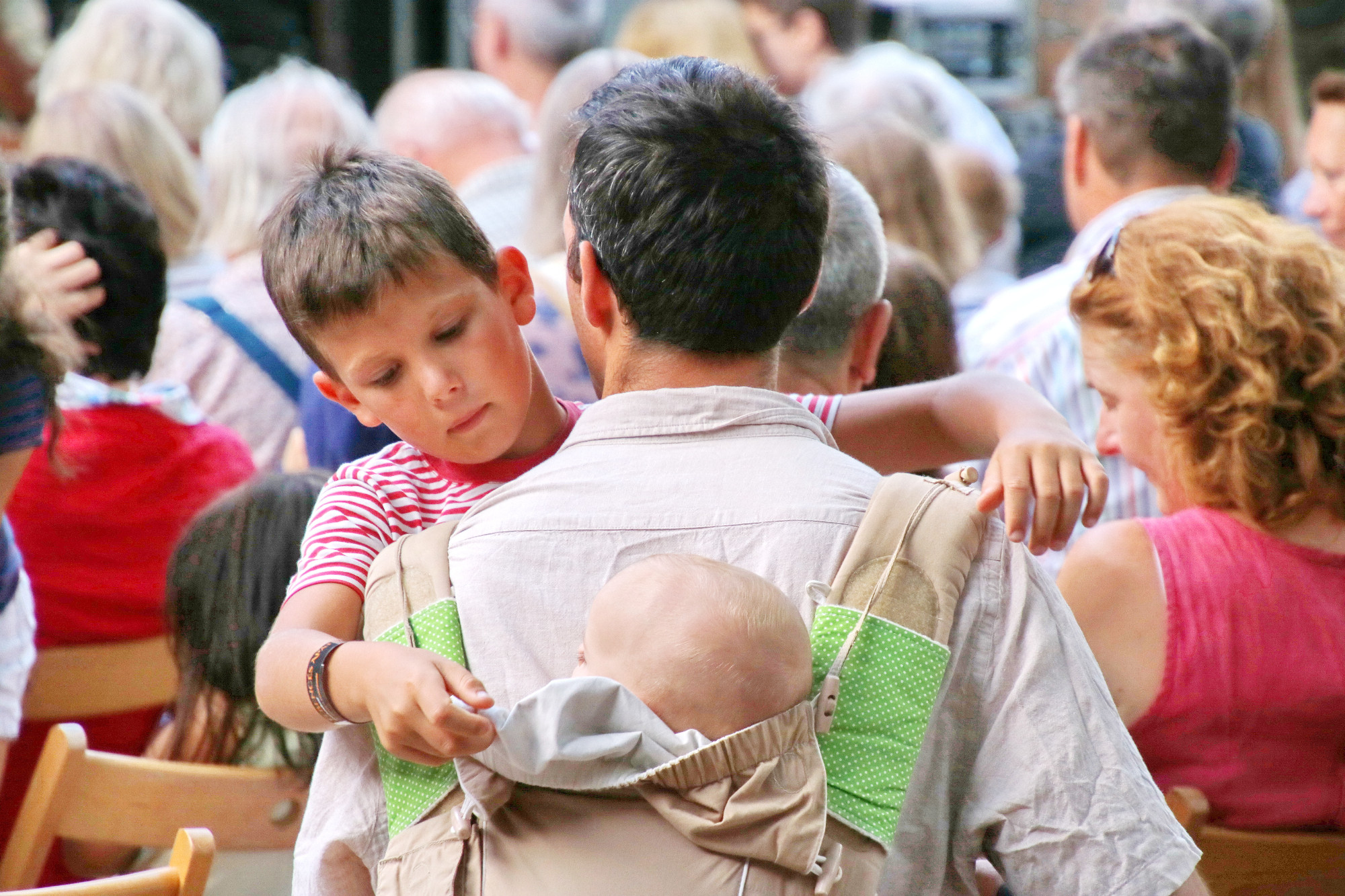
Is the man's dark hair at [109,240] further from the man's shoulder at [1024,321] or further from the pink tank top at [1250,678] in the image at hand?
the pink tank top at [1250,678]

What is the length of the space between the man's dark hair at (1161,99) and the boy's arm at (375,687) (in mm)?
2371

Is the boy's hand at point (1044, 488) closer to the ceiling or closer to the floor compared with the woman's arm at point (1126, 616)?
closer to the ceiling

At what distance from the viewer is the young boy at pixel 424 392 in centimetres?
130

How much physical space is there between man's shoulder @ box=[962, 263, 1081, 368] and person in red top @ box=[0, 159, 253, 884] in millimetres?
1583

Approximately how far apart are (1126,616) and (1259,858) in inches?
13.5

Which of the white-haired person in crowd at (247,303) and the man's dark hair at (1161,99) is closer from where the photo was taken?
the man's dark hair at (1161,99)

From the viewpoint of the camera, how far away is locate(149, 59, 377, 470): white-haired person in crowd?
129 inches

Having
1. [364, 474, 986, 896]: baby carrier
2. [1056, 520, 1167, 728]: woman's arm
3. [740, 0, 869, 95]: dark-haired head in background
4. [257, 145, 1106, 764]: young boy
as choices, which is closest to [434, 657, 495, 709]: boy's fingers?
[364, 474, 986, 896]: baby carrier

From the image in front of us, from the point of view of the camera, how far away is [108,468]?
A: 266 centimetres

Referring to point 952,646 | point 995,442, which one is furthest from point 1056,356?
point 952,646

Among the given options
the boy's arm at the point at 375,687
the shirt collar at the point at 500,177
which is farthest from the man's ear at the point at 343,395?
the shirt collar at the point at 500,177

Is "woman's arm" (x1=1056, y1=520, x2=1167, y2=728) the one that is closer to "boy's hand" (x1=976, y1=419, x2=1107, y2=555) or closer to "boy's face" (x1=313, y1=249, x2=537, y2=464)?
"boy's hand" (x1=976, y1=419, x2=1107, y2=555)

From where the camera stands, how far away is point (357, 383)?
1505 mm

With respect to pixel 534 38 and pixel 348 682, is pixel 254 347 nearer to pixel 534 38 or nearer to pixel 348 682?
pixel 534 38
